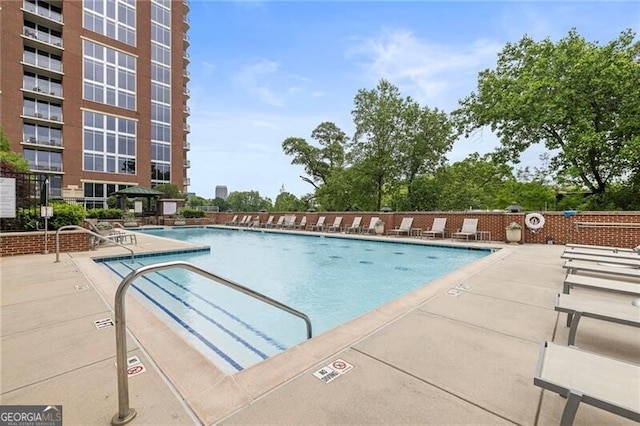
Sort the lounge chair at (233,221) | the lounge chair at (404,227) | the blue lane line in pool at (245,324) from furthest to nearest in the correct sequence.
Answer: the lounge chair at (233,221)
the lounge chair at (404,227)
the blue lane line in pool at (245,324)

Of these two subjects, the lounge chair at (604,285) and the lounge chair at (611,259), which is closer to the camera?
the lounge chair at (604,285)

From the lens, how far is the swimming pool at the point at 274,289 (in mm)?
3933

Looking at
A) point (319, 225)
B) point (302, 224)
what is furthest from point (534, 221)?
point (302, 224)

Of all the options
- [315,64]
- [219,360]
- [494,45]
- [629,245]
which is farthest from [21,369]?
[494,45]

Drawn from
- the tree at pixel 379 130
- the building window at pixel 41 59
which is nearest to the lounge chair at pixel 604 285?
the tree at pixel 379 130

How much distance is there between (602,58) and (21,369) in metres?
18.1

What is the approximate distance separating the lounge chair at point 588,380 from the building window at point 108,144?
34374 mm

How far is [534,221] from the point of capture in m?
9.98

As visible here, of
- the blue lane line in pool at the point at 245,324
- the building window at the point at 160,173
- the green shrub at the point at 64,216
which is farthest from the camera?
the building window at the point at 160,173

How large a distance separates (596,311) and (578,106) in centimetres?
1419

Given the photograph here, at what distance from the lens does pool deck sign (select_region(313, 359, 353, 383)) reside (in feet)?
7.00

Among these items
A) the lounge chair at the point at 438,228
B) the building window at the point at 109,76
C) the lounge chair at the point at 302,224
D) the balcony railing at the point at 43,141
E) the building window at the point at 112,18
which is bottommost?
the lounge chair at the point at 302,224
